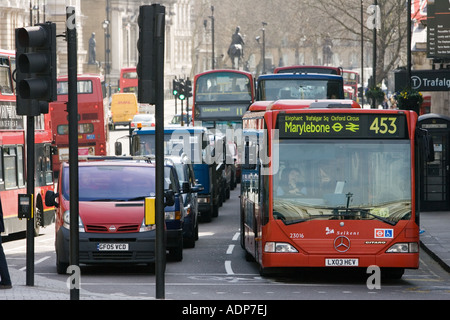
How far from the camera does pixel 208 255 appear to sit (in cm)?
2053

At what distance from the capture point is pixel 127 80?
98.7 meters

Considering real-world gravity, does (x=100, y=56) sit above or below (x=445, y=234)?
above

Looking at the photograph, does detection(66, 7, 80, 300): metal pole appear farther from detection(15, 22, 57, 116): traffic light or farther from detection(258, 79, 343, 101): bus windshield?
detection(258, 79, 343, 101): bus windshield

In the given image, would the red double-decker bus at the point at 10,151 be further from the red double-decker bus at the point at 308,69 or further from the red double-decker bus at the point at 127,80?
the red double-decker bus at the point at 127,80

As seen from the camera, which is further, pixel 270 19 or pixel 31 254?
pixel 270 19

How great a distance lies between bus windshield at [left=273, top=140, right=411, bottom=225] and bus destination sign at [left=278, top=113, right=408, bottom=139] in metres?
0.10

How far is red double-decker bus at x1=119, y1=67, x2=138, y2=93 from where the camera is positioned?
9781cm

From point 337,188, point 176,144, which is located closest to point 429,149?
point 337,188

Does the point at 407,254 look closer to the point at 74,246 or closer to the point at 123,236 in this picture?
the point at 123,236

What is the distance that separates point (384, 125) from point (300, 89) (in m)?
16.9

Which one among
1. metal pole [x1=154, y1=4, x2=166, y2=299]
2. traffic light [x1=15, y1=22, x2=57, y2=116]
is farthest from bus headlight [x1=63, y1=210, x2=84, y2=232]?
metal pole [x1=154, y1=4, x2=166, y2=299]

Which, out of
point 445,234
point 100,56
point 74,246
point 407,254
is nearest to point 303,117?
point 407,254

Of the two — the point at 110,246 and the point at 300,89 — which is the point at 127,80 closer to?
the point at 300,89

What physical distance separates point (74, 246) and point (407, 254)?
19.4ft
